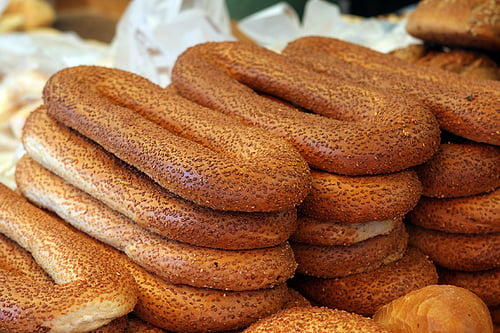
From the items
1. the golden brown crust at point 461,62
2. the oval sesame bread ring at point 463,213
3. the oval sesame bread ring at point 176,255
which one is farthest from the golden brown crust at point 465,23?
the oval sesame bread ring at point 176,255

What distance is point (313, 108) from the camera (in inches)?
50.1

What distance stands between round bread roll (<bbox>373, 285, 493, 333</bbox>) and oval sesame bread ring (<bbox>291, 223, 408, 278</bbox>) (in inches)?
5.1

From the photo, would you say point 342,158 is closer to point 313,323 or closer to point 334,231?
point 334,231

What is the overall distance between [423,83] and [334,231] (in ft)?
1.41

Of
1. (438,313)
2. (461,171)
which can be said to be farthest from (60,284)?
(461,171)

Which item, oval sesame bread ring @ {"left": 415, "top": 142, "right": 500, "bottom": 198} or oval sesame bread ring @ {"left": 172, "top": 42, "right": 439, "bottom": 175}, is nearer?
oval sesame bread ring @ {"left": 172, "top": 42, "right": 439, "bottom": 175}

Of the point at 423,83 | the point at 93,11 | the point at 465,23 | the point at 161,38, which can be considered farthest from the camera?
the point at 93,11

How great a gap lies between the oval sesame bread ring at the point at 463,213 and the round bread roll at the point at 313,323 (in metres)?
0.38

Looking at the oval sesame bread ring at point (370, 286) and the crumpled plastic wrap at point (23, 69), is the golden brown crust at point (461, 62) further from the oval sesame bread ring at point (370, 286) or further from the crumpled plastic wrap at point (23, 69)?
the crumpled plastic wrap at point (23, 69)

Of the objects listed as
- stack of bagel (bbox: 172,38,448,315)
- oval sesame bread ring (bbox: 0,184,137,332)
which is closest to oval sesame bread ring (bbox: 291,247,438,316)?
stack of bagel (bbox: 172,38,448,315)

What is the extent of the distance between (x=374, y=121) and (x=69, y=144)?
0.59 metres

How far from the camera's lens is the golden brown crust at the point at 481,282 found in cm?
133

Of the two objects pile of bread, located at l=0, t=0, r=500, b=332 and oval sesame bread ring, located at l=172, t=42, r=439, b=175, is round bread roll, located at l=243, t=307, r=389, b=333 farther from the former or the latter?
oval sesame bread ring, located at l=172, t=42, r=439, b=175

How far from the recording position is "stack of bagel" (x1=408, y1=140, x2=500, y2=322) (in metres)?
1.25
